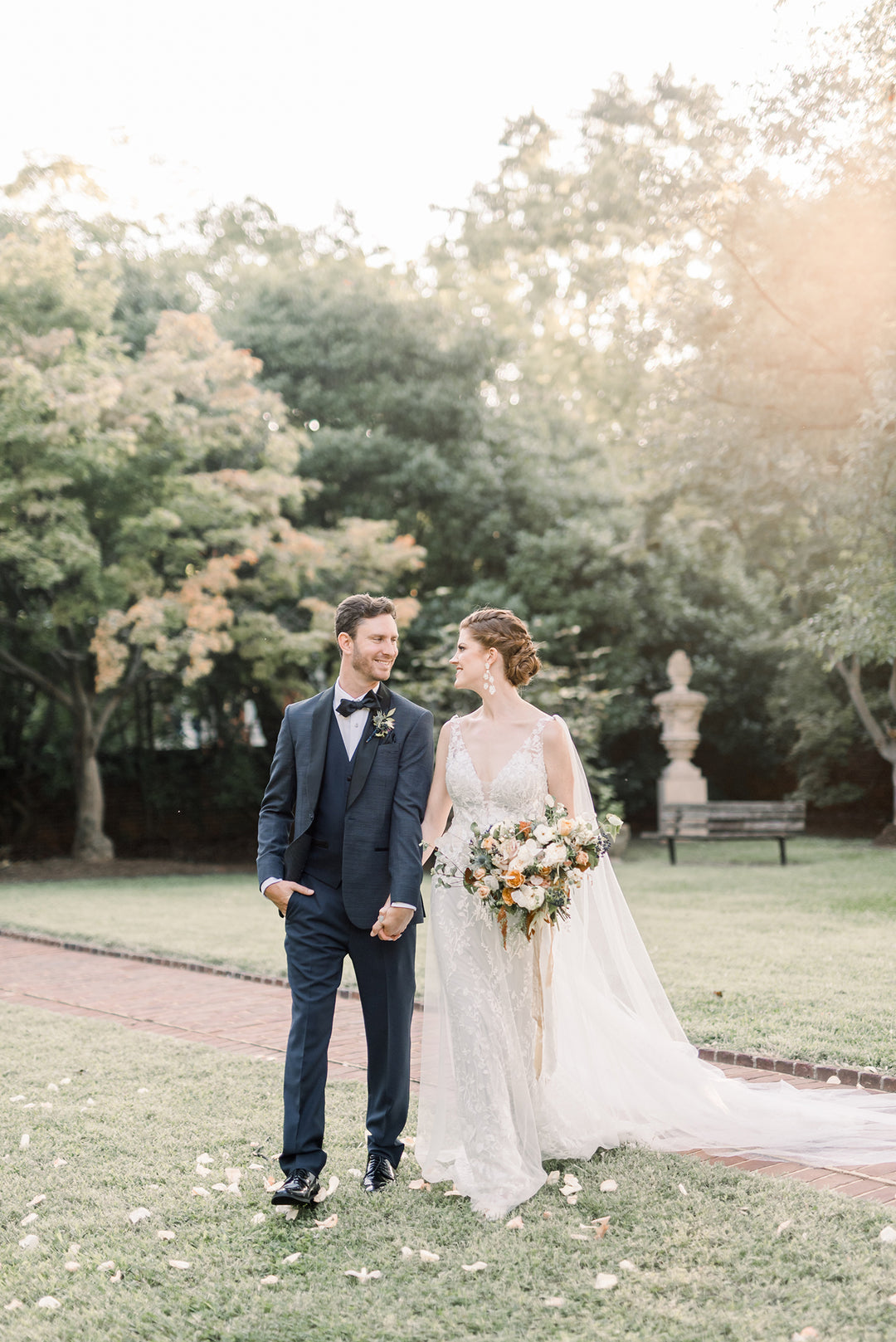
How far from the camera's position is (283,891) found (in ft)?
13.2

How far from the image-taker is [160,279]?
1995 centimetres

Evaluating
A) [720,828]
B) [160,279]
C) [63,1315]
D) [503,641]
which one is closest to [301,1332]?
[63,1315]

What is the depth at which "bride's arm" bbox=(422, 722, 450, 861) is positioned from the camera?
449cm

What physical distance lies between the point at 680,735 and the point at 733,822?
4.39 metres

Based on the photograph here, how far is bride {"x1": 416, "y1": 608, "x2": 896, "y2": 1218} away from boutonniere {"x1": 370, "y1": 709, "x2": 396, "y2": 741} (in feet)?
1.17

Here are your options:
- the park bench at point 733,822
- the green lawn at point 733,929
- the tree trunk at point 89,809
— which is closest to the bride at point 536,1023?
the green lawn at point 733,929

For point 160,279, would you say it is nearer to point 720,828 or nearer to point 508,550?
point 508,550

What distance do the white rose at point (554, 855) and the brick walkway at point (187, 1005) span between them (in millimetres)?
1197

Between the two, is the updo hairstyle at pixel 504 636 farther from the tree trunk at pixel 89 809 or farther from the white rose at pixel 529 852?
the tree trunk at pixel 89 809

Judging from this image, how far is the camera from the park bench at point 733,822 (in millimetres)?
15711

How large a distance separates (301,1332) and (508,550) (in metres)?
19.4

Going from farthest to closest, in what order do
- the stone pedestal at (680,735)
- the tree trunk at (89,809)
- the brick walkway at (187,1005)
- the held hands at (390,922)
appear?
1. the stone pedestal at (680,735)
2. the tree trunk at (89,809)
3. the brick walkway at (187,1005)
4. the held hands at (390,922)

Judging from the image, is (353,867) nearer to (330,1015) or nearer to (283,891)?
(283,891)

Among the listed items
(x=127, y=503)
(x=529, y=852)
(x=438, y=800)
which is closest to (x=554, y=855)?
(x=529, y=852)
